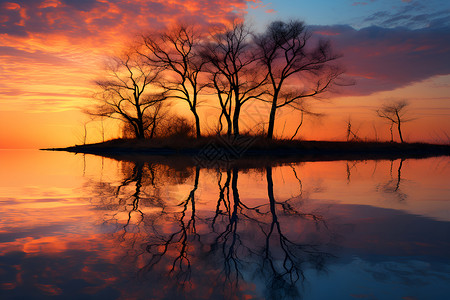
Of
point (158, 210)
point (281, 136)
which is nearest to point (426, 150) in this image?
point (281, 136)

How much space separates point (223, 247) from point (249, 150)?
22.4m

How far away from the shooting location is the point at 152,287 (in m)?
2.76

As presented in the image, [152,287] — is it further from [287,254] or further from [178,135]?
[178,135]

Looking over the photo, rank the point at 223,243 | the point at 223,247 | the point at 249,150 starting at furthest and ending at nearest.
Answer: the point at 249,150, the point at 223,243, the point at 223,247

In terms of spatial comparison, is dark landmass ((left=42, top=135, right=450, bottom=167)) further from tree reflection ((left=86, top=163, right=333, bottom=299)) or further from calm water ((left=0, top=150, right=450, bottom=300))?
tree reflection ((left=86, top=163, right=333, bottom=299))

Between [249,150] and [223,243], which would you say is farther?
[249,150]

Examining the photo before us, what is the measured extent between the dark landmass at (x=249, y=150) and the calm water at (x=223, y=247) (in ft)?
47.9

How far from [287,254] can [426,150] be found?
40.1m

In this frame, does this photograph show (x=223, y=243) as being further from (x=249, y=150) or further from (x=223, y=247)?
(x=249, y=150)

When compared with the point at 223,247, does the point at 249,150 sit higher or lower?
higher

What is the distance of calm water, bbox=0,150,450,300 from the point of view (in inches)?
109

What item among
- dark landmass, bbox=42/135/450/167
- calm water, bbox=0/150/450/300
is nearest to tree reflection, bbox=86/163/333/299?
calm water, bbox=0/150/450/300

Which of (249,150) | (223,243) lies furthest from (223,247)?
(249,150)

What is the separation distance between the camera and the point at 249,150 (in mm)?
26047
